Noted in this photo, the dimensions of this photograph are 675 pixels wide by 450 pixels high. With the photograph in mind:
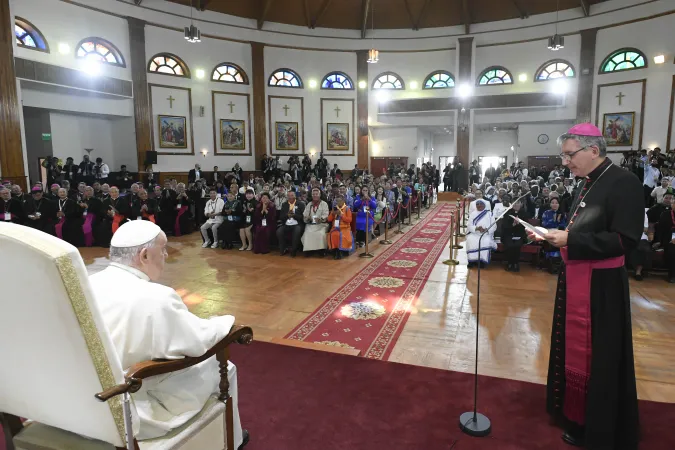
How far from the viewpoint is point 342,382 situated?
139 inches

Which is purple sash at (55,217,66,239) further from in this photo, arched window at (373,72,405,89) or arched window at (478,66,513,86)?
arched window at (478,66,513,86)

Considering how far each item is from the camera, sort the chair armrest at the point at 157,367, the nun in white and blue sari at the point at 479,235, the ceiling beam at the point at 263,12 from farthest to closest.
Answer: the ceiling beam at the point at 263,12, the nun in white and blue sari at the point at 479,235, the chair armrest at the point at 157,367

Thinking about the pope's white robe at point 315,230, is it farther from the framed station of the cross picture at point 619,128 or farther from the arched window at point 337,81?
the framed station of the cross picture at point 619,128

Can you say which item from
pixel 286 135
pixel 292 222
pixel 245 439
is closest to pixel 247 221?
pixel 292 222

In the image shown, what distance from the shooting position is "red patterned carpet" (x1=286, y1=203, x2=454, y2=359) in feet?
14.9

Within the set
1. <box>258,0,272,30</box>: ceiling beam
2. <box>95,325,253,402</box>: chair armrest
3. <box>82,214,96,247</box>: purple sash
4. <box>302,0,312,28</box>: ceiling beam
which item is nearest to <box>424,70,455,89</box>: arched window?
<box>302,0,312,28</box>: ceiling beam

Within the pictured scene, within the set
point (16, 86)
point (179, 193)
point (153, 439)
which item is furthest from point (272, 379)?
point (16, 86)

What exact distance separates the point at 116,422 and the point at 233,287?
5005mm

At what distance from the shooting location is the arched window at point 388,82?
2292cm

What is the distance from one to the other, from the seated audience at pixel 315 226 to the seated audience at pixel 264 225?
788 millimetres

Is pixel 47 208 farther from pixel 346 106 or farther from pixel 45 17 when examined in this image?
pixel 346 106

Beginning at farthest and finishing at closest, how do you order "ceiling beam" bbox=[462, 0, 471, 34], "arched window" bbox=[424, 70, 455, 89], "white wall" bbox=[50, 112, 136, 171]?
"arched window" bbox=[424, 70, 455, 89] < "ceiling beam" bbox=[462, 0, 471, 34] < "white wall" bbox=[50, 112, 136, 171]

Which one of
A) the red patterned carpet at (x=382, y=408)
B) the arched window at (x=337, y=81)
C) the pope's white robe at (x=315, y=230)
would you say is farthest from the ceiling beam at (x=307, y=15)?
the red patterned carpet at (x=382, y=408)

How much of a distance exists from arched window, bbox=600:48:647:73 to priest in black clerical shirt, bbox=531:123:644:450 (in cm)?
1994
